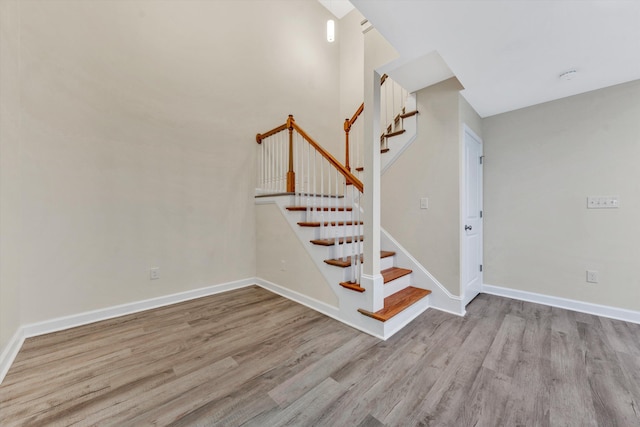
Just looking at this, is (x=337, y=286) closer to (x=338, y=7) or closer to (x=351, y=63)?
(x=351, y=63)

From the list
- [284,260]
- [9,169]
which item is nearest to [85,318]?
[9,169]

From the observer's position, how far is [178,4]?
9.39 feet

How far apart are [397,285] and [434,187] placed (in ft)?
3.75

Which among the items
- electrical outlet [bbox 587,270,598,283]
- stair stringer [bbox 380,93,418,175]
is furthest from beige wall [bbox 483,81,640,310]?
stair stringer [bbox 380,93,418,175]

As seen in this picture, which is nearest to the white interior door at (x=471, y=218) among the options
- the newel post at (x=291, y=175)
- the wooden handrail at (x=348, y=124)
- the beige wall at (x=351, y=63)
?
the wooden handrail at (x=348, y=124)

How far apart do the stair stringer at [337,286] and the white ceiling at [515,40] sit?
5.97ft

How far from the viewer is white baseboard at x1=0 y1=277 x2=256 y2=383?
5.69 ft

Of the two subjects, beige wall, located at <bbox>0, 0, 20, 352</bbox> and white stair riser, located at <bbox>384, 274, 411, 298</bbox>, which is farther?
white stair riser, located at <bbox>384, 274, 411, 298</bbox>

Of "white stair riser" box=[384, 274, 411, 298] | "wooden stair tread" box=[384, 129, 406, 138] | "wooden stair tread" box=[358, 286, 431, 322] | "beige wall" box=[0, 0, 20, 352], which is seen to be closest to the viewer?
"beige wall" box=[0, 0, 20, 352]

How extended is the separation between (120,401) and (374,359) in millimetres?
1539

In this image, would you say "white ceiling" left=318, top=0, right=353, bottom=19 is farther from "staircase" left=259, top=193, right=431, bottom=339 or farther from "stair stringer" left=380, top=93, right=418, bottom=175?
"staircase" left=259, top=193, right=431, bottom=339

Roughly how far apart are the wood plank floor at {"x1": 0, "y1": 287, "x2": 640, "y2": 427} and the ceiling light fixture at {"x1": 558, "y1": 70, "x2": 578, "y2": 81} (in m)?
2.27

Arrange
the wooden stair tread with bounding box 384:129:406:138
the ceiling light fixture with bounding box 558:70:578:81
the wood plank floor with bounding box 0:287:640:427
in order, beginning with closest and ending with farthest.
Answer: the wood plank floor with bounding box 0:287:640:427
the ceiling light fixture with bounding box 558:70:578:81
the wooden stair tread with bounding box 384:129:406:138

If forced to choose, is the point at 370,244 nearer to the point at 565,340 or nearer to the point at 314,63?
the point at 565,340
